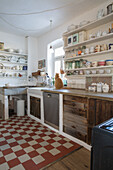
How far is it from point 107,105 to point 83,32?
1.65 meters

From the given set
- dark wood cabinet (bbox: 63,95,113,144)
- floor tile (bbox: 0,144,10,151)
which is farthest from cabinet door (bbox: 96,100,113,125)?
floor tile (bbox: 0,144,10,151)

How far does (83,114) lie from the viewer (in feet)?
5.90

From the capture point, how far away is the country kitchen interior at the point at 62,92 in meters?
1.49

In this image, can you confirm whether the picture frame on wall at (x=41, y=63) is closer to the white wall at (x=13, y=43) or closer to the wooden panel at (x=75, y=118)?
the white wall at (x=13, y=43)

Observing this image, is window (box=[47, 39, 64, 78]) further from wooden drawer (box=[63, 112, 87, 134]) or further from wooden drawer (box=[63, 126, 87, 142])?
wooden drawer (box=[63, 126, 87, 142])

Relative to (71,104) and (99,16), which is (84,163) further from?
(99,16)

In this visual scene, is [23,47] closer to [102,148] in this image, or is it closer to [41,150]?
[41,150]

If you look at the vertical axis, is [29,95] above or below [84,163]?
above

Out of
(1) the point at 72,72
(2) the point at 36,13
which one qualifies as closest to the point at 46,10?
(2) the point at 36,13

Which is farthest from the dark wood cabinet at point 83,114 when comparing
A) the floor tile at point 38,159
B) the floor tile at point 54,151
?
the floor tile at point 38,159

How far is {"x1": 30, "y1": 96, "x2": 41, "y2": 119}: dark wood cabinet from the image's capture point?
2.82m

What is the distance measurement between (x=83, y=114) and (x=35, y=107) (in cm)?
151

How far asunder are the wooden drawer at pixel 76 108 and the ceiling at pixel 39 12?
1983mm

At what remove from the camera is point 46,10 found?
2.54 metres
